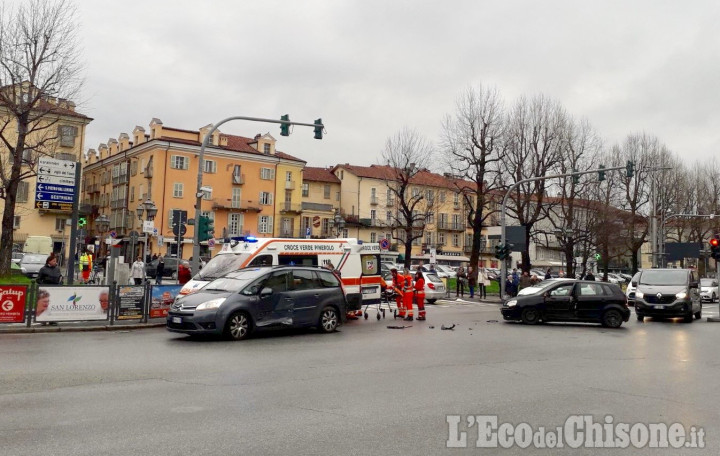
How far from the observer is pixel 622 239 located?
46.0m

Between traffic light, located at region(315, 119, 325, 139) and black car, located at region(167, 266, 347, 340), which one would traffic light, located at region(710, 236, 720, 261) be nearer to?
traffic light, located at region(315, 119, 325, 139)

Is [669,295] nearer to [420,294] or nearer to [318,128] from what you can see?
[420,294]

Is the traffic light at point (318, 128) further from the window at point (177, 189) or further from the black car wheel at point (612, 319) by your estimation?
the window at point (177, 189)

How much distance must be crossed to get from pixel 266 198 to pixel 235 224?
4.73 m

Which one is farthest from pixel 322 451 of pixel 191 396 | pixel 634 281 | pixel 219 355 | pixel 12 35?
pixel 12 35

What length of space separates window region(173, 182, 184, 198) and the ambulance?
45.9 metres

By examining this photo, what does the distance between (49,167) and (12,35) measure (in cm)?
1277

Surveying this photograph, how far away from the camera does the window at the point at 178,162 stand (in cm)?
6166

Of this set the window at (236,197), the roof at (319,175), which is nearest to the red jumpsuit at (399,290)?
the window at (236,197)

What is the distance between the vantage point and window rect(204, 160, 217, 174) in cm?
6424

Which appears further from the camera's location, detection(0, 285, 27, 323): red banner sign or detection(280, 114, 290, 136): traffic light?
detection(280, 114, 290, 136): traffic light

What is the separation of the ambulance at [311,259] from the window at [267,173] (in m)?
49.9

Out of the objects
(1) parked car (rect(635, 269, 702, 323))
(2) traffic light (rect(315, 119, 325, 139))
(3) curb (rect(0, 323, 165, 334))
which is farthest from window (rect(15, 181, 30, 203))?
(1) parked car (rect(635, 269, 702, 323))

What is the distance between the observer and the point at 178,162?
204 ft
